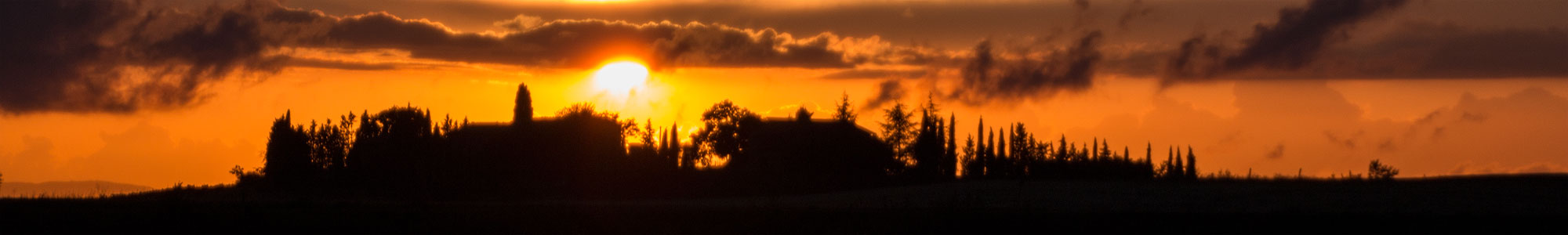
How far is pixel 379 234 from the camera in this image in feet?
125

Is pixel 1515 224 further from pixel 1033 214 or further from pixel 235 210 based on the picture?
pixel 235 210

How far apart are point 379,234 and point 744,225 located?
9572mm

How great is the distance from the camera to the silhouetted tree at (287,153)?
361 ft

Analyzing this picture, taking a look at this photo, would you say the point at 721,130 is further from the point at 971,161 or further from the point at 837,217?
the point at 837,217

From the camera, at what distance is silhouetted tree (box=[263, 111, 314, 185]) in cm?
11000

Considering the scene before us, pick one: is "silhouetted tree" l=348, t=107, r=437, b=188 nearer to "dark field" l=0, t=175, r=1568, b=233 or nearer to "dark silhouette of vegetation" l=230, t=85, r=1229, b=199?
"dark silhouette of vegetation" l=230, t=85, r=1229, b=199

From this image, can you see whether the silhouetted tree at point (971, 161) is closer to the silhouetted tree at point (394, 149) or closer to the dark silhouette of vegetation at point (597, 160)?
the dark silhouette of vegetation at point (597, 160)

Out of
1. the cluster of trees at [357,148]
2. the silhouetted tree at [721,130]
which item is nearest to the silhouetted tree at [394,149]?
the cluster of trees at [357,148]

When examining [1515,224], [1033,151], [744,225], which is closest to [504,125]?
[1033,151]

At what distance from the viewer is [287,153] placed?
114 m

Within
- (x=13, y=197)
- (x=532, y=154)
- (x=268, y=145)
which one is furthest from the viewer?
(x=268, y=145)

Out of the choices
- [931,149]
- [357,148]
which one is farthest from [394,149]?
[931,149]

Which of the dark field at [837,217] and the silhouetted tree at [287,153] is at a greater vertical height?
the silhouetted tree at [287,153]

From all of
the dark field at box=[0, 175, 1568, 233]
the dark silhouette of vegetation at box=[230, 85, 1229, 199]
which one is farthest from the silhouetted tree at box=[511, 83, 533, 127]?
the dark field at box=[0, 175, 1568, 233]
